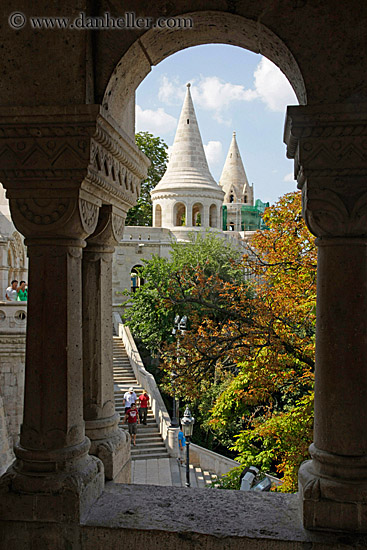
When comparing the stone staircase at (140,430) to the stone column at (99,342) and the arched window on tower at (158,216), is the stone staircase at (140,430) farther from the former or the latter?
the arched window on tower at (158,216)

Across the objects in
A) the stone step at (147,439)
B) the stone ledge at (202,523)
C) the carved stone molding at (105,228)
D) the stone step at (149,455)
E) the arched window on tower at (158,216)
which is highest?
the arched window on tower at (158,216)

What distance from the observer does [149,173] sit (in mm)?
35156

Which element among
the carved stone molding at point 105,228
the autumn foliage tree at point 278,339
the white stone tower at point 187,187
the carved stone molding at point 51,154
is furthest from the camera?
the white stone tower at point 187,187

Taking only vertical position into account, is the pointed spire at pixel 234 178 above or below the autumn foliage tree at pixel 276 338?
above

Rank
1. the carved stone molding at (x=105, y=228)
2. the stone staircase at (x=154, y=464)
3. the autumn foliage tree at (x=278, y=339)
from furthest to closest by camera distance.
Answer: the stone staircase at (x=154, y=464)
the autumn foliage tree at (x=278, y=339)
the carved stone molding at (x=105, y=228)

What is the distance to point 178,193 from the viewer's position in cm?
3122

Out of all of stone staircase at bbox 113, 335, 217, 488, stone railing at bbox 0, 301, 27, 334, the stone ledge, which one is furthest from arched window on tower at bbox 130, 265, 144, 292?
the stone ledge

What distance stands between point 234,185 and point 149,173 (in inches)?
703

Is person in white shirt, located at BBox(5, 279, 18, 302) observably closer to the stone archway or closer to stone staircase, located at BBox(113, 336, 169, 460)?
stone staircase, located at BBox(113, 336, 169, 460)

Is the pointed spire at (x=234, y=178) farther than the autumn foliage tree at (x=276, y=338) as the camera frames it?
Yes

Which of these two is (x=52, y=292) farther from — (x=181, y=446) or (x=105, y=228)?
(x=181, y=446)

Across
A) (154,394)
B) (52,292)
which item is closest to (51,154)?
(52,292)

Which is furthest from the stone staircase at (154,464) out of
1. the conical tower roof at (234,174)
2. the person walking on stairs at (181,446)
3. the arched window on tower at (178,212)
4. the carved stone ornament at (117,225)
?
the conical tower roof at (234,174)

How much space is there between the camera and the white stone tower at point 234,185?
50625 mm
